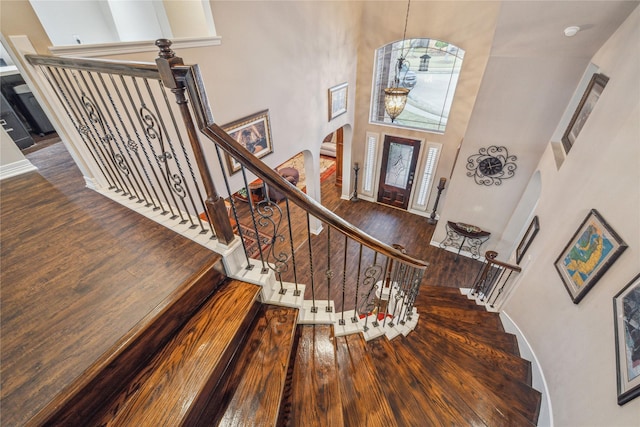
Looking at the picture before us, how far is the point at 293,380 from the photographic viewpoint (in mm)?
1431

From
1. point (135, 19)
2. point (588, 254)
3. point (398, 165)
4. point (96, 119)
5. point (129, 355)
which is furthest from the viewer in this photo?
point (398, 165)

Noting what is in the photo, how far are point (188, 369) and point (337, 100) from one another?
552 centimetres

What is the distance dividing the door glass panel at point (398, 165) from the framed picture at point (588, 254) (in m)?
4.37

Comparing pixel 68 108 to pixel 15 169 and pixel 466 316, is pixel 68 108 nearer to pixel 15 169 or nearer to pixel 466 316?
pixel 15 169

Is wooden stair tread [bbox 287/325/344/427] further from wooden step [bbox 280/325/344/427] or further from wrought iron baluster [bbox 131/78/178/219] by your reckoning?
wrought iron baluster [bbox 131/78/178/219]

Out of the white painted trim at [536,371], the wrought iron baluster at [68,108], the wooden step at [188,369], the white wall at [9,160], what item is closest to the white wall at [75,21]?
the white wall at [9,160]

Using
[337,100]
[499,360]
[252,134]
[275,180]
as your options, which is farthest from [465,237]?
[275,180]

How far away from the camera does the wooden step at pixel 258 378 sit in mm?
1118

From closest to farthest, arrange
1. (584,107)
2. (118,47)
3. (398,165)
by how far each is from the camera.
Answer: (118,47) → (584,107) → (398,165)

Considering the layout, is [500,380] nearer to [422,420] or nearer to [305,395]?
[422,420]

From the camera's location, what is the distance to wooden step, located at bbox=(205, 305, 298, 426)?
1118 mm

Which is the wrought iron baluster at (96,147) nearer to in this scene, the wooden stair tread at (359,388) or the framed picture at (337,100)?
the wooden stair tread at (359,388)

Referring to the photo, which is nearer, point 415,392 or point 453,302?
point 415,392

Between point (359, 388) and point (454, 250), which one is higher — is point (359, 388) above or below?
above
